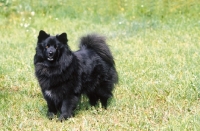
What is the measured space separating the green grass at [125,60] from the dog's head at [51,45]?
859 millimetres

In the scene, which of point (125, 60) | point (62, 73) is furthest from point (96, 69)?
point (125, 60)

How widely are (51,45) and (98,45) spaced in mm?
895

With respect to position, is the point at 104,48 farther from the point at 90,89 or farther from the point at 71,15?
the point at 71,15

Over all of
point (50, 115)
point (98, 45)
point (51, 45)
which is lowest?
point (50, 115)

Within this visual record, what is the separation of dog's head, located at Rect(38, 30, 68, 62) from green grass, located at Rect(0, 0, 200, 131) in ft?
2.82

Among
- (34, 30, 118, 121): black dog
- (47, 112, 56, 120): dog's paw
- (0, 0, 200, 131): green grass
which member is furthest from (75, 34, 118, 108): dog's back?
(47, 112, 56, 120): dog's paw

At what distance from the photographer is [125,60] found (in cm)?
809

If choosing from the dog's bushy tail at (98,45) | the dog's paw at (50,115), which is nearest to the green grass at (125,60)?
the dog's paw at (50,115)

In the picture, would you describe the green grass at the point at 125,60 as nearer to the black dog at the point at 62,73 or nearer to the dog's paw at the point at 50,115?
the dog's paw at the point at 50,115

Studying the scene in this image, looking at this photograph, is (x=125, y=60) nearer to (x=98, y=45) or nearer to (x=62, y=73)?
(x=98, y=45)

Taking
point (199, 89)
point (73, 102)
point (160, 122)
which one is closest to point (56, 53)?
point (73, 102)

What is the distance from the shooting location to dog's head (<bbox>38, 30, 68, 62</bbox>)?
4.99 metres

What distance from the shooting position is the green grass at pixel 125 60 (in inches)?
189

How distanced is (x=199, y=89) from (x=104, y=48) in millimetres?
1509
